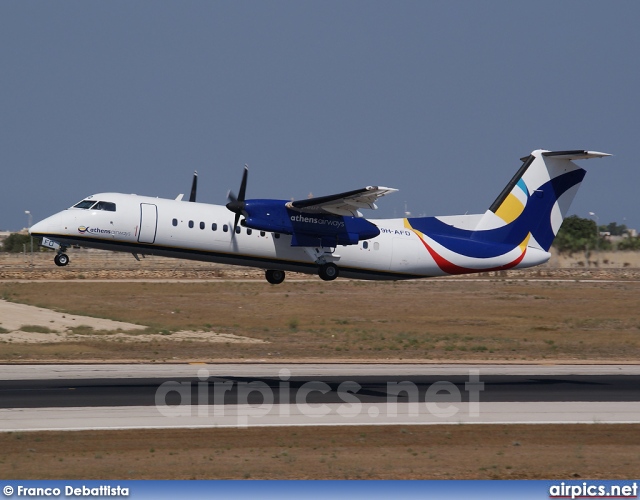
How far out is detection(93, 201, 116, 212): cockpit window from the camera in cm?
2697

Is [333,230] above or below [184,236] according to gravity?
above

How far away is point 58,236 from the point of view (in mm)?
26812

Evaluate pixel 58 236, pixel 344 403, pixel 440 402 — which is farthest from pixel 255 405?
pixel 58 236

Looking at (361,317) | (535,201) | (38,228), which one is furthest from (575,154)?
(361,317)

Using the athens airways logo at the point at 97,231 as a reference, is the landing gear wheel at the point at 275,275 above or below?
below

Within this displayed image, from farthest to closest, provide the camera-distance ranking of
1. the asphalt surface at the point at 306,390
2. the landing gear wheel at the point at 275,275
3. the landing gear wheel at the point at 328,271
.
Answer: the landing gear wheel at the point at 275,275, the landing gear wheel at the point at 328,271, the asphalt surface at the point at 306,390

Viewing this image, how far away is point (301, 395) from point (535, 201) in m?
12.8

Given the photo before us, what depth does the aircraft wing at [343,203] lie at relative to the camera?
26859 millimetres

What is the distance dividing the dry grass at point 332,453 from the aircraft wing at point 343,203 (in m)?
8.74

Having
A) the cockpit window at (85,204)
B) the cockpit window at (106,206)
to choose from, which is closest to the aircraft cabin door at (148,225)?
the cockpit window at (106,206)

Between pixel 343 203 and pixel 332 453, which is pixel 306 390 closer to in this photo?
pixel 343 203

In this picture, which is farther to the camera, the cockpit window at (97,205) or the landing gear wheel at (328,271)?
the landing gear wheel at (328,271)

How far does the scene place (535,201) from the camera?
31.8 meters

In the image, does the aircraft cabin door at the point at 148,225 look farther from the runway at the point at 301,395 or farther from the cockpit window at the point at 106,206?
the runway at the point at 301,395
